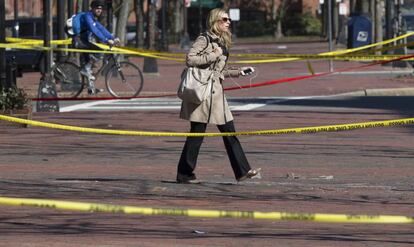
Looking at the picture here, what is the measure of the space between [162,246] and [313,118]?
40.4 ft

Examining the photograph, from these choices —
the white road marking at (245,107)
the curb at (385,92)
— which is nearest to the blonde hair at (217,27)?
the white road marking at (245,107)

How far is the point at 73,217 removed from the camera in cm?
1019

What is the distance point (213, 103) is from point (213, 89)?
0.44 feet

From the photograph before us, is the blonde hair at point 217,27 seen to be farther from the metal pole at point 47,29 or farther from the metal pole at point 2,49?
the metal pole at point 47,29

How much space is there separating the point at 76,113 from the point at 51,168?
27.8 feet

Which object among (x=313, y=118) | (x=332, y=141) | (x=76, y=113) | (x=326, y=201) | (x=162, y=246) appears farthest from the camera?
(x=76, y=113)

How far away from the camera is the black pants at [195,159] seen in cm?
1235

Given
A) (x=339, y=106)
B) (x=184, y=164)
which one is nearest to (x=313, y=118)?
(x=339, y=106)

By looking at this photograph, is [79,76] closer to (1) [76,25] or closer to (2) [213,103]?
(1) [76,25]

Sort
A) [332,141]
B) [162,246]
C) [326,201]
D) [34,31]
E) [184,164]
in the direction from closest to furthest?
[162,246], [326,201], [184,164], [332,141], [34,31]

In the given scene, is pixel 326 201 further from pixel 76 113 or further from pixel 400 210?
pixel 76 113

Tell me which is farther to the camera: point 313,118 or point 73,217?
point 313,118

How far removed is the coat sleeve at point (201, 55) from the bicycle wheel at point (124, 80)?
38.9ft

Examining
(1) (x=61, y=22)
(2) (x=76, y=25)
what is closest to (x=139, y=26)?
(1) (x=61, y=22)
